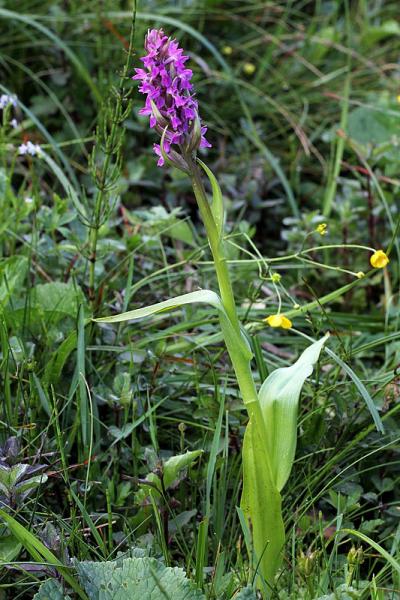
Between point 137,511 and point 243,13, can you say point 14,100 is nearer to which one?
point 137,511

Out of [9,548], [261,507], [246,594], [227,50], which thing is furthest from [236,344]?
[227,50]

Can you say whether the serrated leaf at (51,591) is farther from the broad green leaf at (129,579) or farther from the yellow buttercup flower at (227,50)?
the yellow buttercup flower at (227,50)

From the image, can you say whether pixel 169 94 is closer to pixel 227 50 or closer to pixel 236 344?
pixel 236 344

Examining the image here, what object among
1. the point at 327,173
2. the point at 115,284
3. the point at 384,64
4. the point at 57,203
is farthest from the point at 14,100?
the point at 384,64

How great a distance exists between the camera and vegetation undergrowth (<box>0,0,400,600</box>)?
4.23ft

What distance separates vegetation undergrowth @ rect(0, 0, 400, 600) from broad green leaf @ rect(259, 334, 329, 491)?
75mm

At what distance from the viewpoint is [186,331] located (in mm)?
1933

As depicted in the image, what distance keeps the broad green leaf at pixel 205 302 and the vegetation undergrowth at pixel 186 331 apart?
0.06ft

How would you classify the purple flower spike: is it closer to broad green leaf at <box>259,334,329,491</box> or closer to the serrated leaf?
broad green leaf at <box>259,334,329,491</box>

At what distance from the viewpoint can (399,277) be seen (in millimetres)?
2316

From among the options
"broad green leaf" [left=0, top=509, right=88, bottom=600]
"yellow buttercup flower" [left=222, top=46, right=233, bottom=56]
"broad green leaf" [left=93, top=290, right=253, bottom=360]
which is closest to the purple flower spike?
"broad green leaf" [left=93, top=290, right=253, bottom=360]

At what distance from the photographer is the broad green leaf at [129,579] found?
114cm

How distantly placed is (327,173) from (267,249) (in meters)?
0.35

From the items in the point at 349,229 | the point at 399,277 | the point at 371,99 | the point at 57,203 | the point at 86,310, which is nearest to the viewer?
the point at 86,310
